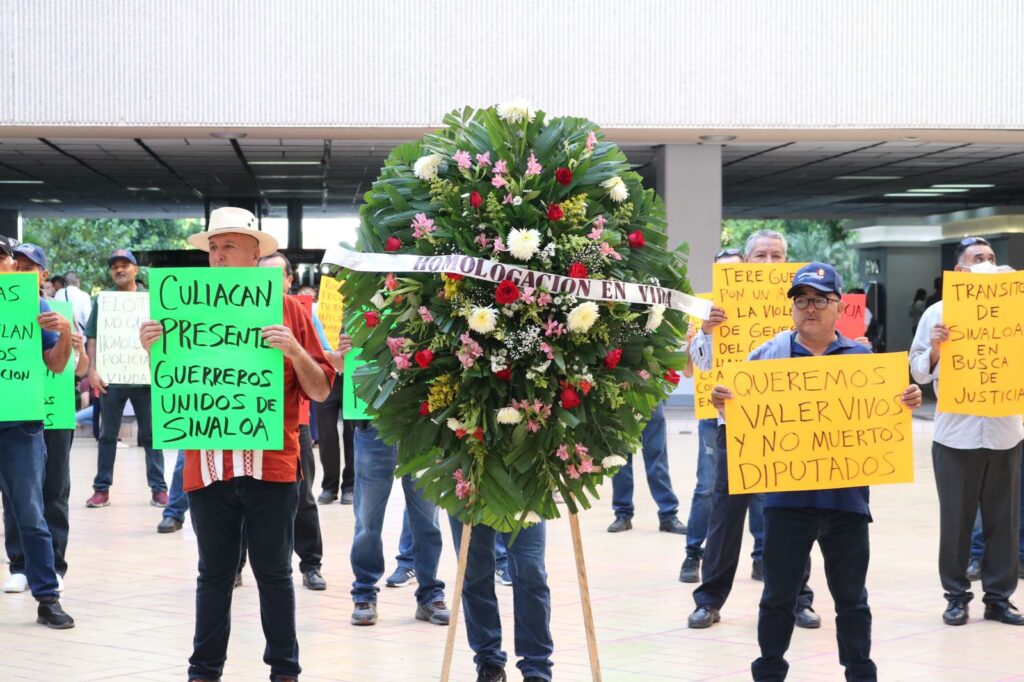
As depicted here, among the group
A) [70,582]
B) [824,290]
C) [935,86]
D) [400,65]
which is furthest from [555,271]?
[935,86]

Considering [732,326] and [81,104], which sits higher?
[81,104]

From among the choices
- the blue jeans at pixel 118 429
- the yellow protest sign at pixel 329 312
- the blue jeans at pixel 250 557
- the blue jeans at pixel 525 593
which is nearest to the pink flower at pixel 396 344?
the blue jeans at pixel 250 557

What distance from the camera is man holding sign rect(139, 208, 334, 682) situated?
5824 millimetres

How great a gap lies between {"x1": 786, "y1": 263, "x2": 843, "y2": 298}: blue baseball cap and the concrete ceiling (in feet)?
51.3

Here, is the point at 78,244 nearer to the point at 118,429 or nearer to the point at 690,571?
the point at 118,429

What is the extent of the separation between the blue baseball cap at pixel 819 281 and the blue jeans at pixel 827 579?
0.93 metres

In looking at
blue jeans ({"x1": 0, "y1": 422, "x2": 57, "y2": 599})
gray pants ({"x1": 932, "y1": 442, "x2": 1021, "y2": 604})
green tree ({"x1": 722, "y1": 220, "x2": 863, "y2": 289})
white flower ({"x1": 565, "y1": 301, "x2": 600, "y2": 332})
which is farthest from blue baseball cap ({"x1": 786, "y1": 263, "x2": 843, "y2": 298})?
green tree ({"x1": 722, "y1": 220, "x2": 863, "y2": 289})

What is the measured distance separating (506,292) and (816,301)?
159 cm

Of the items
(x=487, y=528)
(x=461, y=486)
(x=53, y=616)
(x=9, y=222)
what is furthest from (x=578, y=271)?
(x=9, y=222)

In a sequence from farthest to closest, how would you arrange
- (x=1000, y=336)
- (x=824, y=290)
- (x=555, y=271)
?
(x=1000, y=336) → (x=824, y=290) → (x=555, y=271)

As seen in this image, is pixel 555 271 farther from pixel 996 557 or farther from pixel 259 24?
pixel 259 24

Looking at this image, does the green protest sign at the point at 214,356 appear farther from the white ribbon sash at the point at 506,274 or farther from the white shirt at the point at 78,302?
the white shirt at the point at 78,302

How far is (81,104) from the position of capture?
62.5ft

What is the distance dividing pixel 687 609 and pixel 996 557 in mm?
1841
